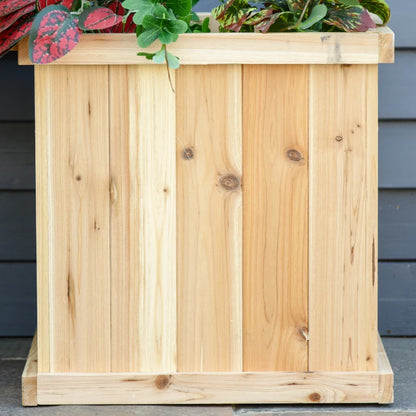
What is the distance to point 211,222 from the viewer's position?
1287 millimetres

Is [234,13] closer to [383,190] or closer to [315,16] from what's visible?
[315,16]

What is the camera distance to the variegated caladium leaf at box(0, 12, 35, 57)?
1236mm

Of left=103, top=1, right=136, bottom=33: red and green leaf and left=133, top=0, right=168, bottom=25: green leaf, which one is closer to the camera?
left=133, top=0, right=168, bottom=25: green leaf

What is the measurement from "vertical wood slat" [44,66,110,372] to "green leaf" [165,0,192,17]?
0.17 meters

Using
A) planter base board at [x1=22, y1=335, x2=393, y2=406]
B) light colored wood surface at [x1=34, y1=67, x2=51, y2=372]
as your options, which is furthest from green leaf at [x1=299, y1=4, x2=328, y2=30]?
planter base board at [x1=22, y1=335, x2=393, y2=406]

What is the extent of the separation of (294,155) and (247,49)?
0.21 m

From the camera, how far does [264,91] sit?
4.14 ft

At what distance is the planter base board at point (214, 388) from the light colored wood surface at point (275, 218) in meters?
0.03

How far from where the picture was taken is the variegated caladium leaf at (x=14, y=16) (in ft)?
4.05

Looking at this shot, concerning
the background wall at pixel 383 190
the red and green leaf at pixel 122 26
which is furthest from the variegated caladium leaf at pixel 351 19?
the background wall at pixel 383 190

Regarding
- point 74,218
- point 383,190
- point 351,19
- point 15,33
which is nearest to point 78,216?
point 74,218

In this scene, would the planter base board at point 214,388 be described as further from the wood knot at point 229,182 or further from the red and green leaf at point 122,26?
the red and green leaf at point 122,26

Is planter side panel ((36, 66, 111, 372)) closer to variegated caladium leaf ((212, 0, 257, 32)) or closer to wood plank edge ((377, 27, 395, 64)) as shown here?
variegated caladium leaf ((212, 0, 257, 32))

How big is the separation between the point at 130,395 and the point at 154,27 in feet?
2.19
